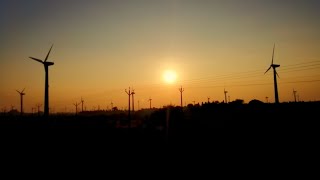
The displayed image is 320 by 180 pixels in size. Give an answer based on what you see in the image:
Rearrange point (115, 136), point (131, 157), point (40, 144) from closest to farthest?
1. point (131, 157)
2. point (40, 144)
3. point (115, 136)

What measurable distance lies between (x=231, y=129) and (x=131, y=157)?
16527 millimetres

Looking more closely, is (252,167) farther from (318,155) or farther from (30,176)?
(30,176)

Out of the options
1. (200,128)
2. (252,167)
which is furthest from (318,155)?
(200,128)

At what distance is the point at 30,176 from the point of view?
23125mm

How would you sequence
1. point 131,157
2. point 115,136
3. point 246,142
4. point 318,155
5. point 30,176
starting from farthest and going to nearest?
1. point 115,136
2. point 246,142
3. point 131,157
4. point 318,155
5. point 30,176

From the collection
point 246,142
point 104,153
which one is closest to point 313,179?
point 246,142

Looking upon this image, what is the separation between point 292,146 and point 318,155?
3.89m

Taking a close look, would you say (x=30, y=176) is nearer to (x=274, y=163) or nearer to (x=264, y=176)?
(x=264, y=176)

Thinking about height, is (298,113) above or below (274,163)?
above

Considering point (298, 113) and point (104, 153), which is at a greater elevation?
point (298, 113)

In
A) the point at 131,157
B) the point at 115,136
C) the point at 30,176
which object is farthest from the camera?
the point at 115,136

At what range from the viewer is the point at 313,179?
777 inches

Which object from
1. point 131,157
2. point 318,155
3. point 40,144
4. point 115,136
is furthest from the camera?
point 115,136

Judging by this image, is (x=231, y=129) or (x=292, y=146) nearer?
(x=292, y=146)
